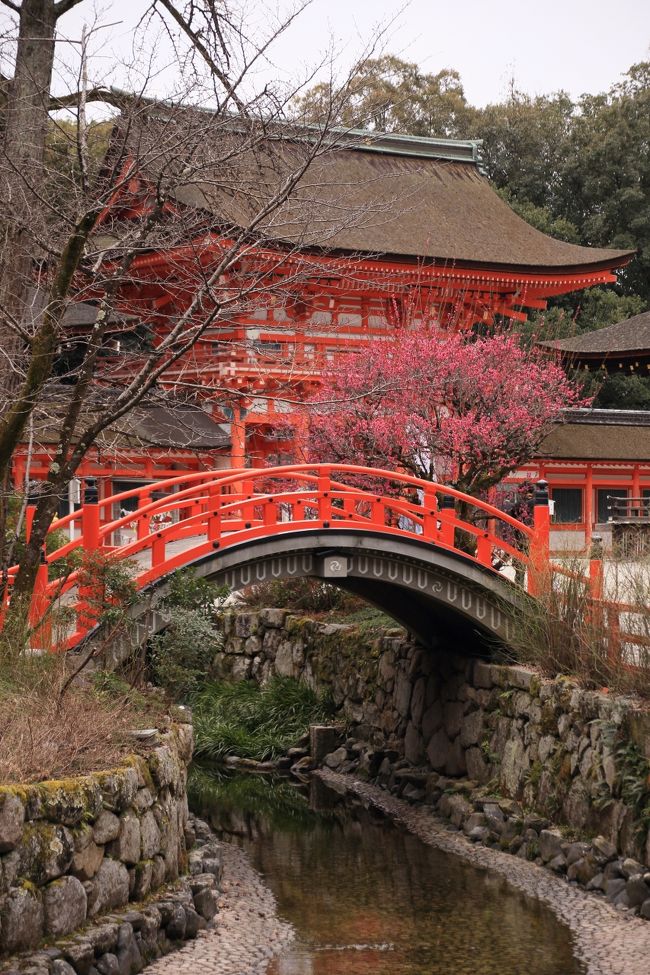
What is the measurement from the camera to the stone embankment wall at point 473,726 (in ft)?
37.3

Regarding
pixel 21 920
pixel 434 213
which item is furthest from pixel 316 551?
pixel 434 213

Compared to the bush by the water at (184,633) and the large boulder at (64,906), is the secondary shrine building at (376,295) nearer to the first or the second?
the bush by the water at (184,633)

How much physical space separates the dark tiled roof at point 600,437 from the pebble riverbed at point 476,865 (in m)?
12.2

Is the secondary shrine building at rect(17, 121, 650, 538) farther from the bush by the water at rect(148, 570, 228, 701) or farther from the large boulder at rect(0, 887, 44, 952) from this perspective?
the large boulder at rect(0, 887, 44, 952)

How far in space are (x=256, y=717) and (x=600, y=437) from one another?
1039 cm

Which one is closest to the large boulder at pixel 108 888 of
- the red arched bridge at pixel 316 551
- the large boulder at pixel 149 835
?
the large boulder at pixel 149 835

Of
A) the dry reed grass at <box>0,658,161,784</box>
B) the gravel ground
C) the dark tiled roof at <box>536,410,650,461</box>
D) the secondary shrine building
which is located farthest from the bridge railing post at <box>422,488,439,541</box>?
the dark tiled roof at <box>536,410,650,461</box>

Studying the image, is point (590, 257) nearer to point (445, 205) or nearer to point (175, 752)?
point (445, 205)

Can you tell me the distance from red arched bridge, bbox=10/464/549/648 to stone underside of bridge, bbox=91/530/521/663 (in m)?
0.01

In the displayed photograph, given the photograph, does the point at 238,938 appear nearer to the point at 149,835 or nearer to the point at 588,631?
the point at 149,835

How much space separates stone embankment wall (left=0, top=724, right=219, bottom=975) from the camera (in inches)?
296

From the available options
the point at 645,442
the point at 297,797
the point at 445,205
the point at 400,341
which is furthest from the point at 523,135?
the point at 297,797

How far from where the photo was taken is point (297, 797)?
606 inches

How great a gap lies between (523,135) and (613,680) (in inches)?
1267
